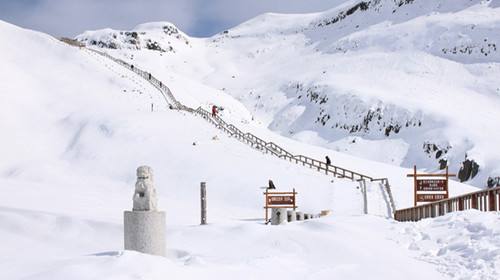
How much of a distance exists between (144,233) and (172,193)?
79.4 feet

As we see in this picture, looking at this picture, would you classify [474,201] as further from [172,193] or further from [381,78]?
[381,78]

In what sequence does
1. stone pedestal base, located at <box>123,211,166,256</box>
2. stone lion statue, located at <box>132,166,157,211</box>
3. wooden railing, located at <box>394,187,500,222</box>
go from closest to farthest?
stone pedestal base, located at <box>123,211,166,256</box>
stone lion statue, located at <box>132,166,157,211</box>
wooden railing, located at <box>394,187,500,222</box>

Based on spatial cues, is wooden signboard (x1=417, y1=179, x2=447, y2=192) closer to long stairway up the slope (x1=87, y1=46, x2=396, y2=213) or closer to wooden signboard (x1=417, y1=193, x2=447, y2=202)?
wooden signboard (x1=417, y1=193, x2=447, y2=202)

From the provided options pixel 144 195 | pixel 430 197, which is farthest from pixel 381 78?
pixel 144 195

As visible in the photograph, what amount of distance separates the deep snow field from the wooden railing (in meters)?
0.93

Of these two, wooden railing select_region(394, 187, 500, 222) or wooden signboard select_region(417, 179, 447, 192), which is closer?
wooden railing select_region(394, 187, 500, 222)

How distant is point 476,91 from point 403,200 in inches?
1773

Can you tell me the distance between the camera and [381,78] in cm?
8469

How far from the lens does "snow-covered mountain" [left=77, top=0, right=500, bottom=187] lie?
206 ft

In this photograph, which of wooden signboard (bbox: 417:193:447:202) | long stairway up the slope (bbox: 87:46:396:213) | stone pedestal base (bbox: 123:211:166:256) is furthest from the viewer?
long stairway up the slope (bbox: 87:46:396:213)

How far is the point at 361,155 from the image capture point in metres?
66.9

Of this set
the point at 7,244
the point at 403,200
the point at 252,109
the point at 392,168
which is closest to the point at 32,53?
the point at 252,109

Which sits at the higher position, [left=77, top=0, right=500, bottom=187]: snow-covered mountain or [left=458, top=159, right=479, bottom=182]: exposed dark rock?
[left=77, top=0, right=500, bottom=187]: snow-covered mountain

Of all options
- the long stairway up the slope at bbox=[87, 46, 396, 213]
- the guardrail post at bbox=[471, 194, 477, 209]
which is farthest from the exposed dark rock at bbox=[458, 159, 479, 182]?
the guardrail post at bbox=[471, 194, 477, 209]
